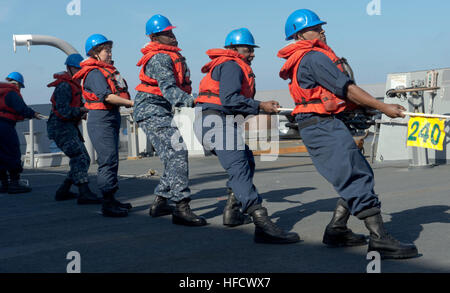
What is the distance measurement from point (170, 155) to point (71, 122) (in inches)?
102

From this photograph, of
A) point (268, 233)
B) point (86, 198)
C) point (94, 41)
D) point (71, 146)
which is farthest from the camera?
point (71, 146)

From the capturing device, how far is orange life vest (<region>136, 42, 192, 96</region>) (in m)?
5.75

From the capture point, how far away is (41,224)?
20.0 feet

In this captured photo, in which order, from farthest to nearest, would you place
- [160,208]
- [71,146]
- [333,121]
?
1. [71,146]
2. [160,208]
3. [333,121]

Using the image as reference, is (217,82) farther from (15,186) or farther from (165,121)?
(15,186)

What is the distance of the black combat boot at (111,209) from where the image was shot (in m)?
6.37

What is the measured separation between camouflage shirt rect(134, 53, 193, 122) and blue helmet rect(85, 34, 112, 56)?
103cm

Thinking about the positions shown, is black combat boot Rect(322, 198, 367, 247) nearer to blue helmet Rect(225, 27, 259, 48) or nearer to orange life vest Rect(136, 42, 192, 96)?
blue helmet Rect(225, 27, 259, 48)

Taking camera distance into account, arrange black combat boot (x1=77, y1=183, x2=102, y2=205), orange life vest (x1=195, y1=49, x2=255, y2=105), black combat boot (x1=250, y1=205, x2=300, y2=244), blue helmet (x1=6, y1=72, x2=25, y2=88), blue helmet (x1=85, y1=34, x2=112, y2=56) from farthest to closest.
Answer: blue helmet (x1=6, y1=72, x2=25, y2=88) → black combat boot (x1=77, y1=183, x2=102, y2=205) → blue helmet (x1=85, y1=34, x2=112, y2=56) → orange life vest (x1=195, y1=49, x2=255, y2=105) → black combat boot (x1=250, y1=205, x2=300, y2=244)

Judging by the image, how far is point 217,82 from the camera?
17.3 feet

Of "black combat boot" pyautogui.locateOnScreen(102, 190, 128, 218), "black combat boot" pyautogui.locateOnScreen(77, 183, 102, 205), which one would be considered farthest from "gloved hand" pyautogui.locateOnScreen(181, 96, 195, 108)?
"black combat boot" pyautogui.locateOnScreen(77, 183, 102, 205)

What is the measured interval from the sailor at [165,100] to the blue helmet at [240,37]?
0.68 m

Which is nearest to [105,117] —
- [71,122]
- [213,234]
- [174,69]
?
[174,69]
